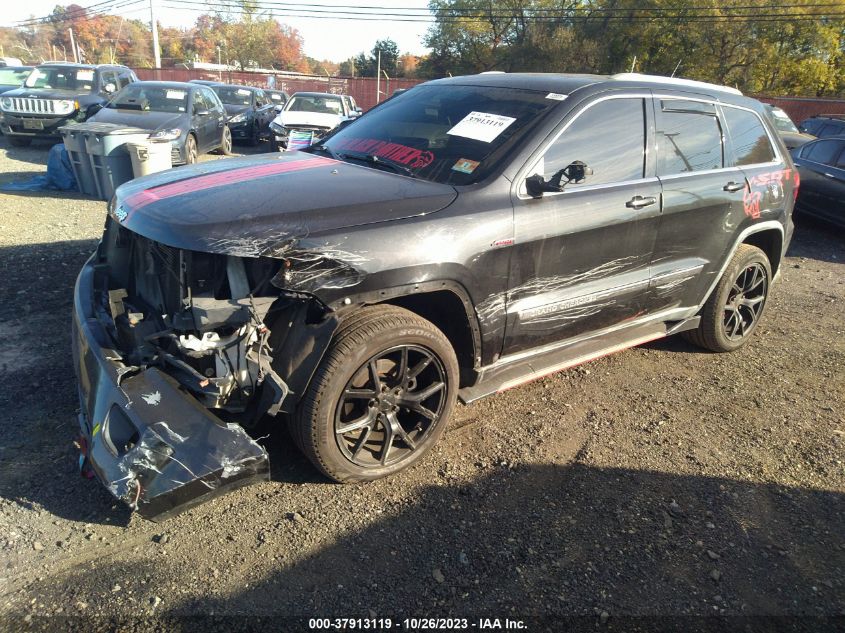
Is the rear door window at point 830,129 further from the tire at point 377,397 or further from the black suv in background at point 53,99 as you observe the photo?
the black suv in background at point 53,99

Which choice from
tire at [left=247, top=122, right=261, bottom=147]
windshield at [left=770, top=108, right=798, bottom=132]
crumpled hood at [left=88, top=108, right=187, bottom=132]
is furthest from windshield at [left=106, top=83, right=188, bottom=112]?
windshield at [left=770, top=108, right=798, bottom=132]

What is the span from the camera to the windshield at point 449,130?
10.4 ft

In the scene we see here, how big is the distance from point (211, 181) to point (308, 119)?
1078cm

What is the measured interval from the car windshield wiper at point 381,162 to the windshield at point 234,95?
14.1 m

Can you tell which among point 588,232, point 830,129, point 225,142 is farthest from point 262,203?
point 830,129

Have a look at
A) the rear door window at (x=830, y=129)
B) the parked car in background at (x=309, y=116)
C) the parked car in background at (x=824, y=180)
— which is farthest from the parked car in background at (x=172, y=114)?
the rear door window at (x=830, y=129)

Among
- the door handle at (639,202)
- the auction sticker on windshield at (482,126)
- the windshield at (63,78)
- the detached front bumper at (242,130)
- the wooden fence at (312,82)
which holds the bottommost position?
the detached front bumper at (242,130)

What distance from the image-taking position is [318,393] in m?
2.62

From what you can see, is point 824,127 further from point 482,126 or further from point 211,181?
point 211,181

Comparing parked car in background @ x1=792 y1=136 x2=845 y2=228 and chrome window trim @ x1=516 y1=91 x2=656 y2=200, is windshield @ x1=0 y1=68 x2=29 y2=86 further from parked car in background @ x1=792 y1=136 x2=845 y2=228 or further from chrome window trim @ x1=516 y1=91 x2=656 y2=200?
parked car in background @ x1=792 y1=136 x2=845 y2=228

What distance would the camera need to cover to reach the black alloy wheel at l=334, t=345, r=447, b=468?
9.21ft

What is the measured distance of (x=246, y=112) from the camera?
50.6 ft

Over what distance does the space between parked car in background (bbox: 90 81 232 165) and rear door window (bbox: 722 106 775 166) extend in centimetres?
798

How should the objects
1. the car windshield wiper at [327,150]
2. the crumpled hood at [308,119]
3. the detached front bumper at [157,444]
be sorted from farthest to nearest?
1. the crumpled hood at [308,119]
2. the car windshield wiper at [327,150]
3. the detached front bumper at [157,444]
